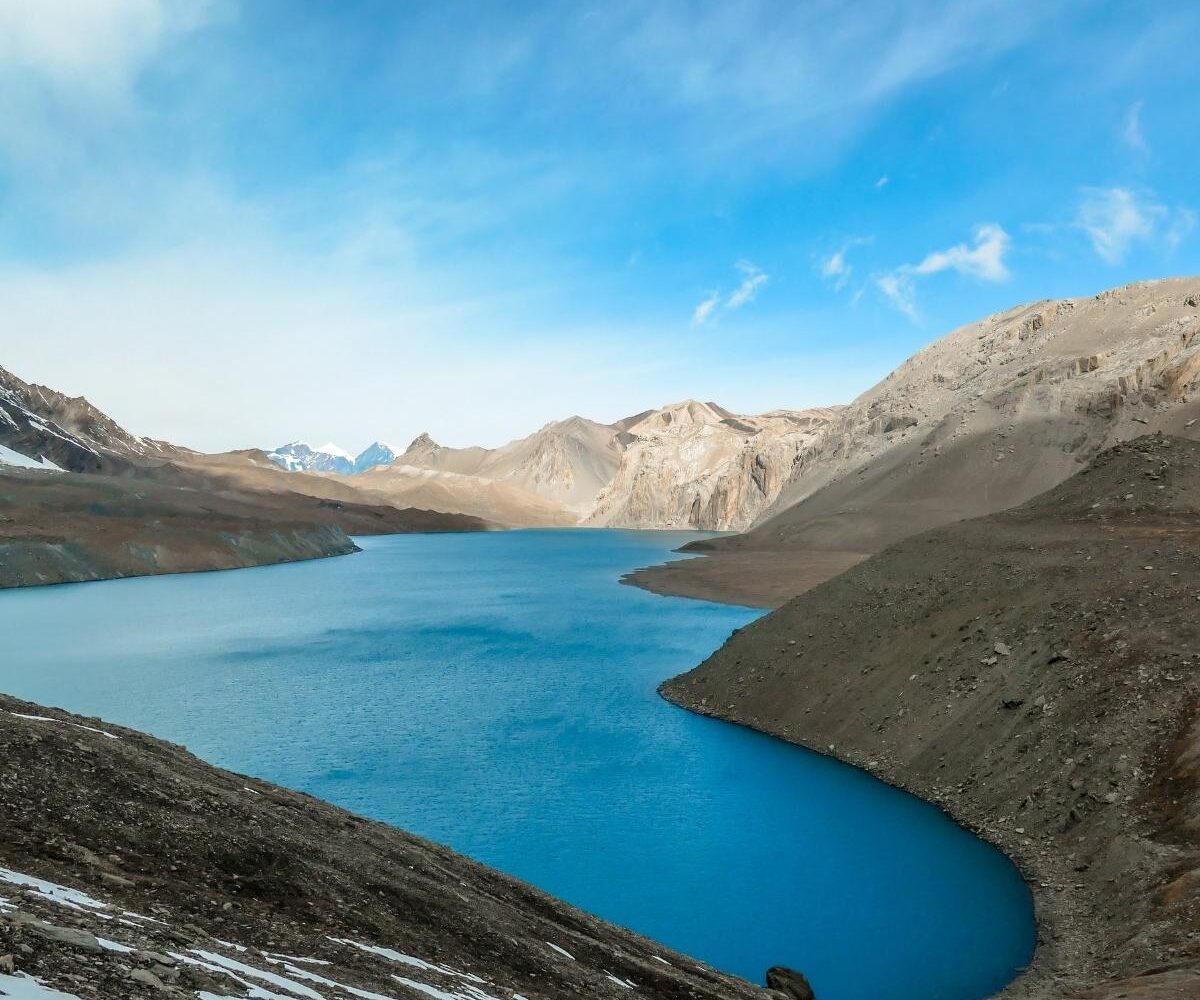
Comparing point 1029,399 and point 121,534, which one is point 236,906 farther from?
point 121,534

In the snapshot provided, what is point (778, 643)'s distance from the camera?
3828 cm

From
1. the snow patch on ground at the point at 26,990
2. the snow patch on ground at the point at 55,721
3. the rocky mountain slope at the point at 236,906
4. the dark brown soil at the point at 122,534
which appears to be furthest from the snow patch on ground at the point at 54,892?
the dark brown soil at the point at 122,534

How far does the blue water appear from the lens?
1959 centimetres

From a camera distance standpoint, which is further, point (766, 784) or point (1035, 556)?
point (1035, 556)

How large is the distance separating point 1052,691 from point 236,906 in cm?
2419

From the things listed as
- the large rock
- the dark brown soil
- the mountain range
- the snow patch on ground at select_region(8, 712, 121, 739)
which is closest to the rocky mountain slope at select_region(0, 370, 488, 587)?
the dark brown soil

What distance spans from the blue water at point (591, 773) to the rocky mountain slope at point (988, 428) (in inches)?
1315

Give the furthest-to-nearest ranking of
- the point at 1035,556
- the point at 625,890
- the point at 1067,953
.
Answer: the point at 1035,556 < the point at 625,890 < the point at 1067,953

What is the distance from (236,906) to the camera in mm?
9922

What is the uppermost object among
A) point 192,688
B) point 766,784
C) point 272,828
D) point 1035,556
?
point 1035,556

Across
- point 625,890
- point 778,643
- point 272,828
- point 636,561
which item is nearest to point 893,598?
point 778,643

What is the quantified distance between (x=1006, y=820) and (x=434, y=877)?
16.9 metres

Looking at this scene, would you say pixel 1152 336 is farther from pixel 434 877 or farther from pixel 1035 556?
pixel 434 877

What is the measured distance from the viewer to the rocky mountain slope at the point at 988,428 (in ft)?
314
